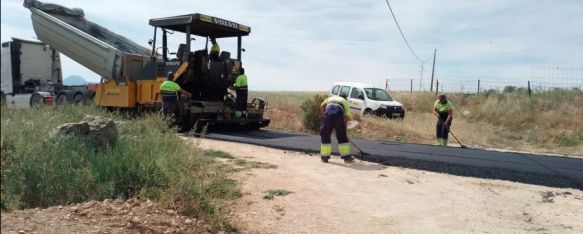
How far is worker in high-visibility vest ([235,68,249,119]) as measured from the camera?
449 inches

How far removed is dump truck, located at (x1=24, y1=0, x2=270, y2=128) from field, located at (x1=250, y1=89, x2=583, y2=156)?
3.23 m

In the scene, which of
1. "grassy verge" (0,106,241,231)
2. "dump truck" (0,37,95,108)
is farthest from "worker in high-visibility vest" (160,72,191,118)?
"grassy verge" (0,106,241,231)

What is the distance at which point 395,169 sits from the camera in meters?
7.16

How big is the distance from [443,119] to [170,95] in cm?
606

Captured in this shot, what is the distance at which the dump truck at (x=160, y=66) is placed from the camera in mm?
11070

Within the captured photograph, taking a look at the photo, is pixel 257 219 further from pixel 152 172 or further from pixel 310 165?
pixel 310 165

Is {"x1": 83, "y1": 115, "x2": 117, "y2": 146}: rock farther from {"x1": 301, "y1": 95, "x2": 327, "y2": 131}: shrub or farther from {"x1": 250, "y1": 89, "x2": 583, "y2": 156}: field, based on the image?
{"x1": 301, "y1": 95, "x2": 327, "y2": 131}: shrub

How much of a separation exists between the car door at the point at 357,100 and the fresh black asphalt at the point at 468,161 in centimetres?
672

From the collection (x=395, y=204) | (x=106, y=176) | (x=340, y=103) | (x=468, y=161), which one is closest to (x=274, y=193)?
(x=395, y=204)

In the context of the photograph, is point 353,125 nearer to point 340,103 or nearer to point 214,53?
point 214,53

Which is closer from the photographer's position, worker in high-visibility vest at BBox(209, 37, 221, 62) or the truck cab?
worker in high-visibility vest at BBox(209, 37, 221, 62)

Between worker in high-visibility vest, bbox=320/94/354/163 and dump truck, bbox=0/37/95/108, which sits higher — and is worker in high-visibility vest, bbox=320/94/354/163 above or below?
below

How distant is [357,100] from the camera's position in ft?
54.6

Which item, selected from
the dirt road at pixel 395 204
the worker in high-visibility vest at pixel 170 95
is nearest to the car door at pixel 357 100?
the worker in high-visibility vest at pixel 170 95
